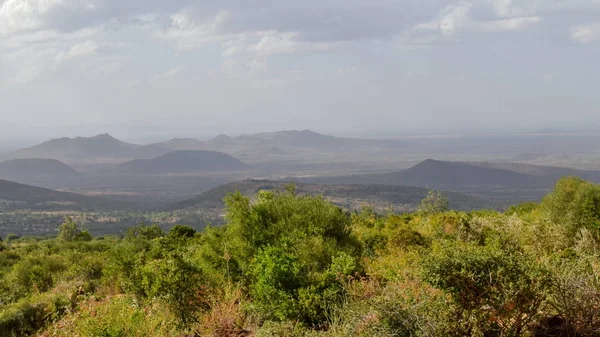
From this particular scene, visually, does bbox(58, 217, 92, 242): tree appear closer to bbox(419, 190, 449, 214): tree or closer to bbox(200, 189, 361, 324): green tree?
bbox(419, 190, 449, 214): tree

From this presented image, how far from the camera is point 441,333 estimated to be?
6.88m

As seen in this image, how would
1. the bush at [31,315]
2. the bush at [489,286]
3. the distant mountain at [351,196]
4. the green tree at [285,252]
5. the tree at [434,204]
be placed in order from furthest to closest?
the distant mountain at [351,196], the tree at [434,204], the bush at [31,315], the green tree at [285,252], the bush at [489,286]

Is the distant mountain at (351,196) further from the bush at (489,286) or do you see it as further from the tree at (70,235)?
the bush at (489,286)

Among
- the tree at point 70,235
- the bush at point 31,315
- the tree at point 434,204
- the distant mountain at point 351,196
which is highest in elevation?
the bush at point 31,315

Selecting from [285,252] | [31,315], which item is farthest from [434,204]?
[31,315]

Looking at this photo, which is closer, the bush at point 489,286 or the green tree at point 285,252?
the bush at point 489,286

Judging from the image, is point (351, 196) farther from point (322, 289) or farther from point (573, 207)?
point (322, 289)

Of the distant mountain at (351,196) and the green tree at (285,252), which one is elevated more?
the green tree at (285,252)

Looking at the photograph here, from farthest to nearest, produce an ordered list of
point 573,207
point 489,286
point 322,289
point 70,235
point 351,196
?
point 351,196, point 70,235, point 573,207, point 322,289, point 489,286

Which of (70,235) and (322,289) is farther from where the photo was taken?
(70,235)

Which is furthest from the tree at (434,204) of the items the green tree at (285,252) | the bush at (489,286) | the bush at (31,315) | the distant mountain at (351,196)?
the distant mountain at (351,196)

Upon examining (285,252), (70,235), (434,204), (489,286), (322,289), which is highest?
(489,286)

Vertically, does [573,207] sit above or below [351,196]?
above

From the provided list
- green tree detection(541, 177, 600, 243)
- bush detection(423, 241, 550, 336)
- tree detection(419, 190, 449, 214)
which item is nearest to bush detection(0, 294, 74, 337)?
bush detection(423, 241, 550, 336)
